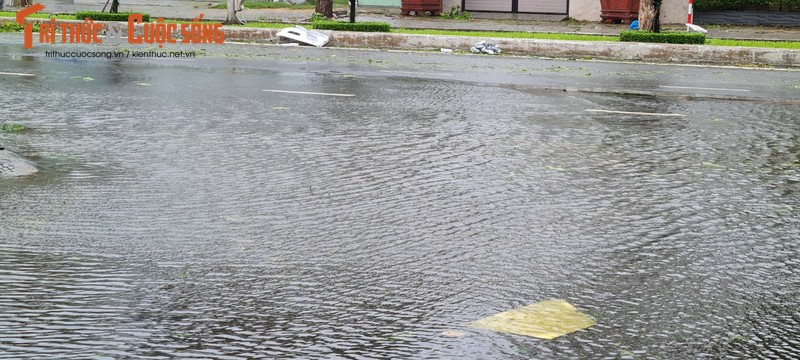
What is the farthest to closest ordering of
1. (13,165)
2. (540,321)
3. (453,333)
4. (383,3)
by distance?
(383,3) → (13,165) → (540,321) → (453,333)

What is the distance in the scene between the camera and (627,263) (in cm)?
531

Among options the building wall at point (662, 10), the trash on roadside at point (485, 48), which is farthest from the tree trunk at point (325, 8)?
the building wall at point (662, 10)

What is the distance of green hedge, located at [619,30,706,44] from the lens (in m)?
19.1

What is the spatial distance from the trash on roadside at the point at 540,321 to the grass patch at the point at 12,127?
6017 mm

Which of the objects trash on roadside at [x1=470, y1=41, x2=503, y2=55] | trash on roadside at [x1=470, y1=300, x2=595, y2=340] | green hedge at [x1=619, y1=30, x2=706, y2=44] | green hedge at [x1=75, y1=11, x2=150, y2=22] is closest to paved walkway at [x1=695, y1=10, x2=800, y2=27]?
green hedge at [x1=619, y1=30, x2=706, y2=44]

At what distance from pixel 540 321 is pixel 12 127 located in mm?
6326

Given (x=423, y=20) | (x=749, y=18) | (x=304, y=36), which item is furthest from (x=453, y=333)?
(x=749, y=18)

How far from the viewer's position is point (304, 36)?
20.5 meters

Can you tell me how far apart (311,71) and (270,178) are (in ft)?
26.0

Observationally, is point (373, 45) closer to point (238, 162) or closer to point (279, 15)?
point (279, 15)

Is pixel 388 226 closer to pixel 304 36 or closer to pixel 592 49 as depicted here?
pixel 592 49

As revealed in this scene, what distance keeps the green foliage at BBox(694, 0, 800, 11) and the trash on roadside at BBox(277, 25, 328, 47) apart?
38.5 ft

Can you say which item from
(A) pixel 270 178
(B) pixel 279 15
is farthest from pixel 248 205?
(B) pixel 279 15

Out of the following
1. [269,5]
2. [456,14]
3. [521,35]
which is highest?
[269,5]
